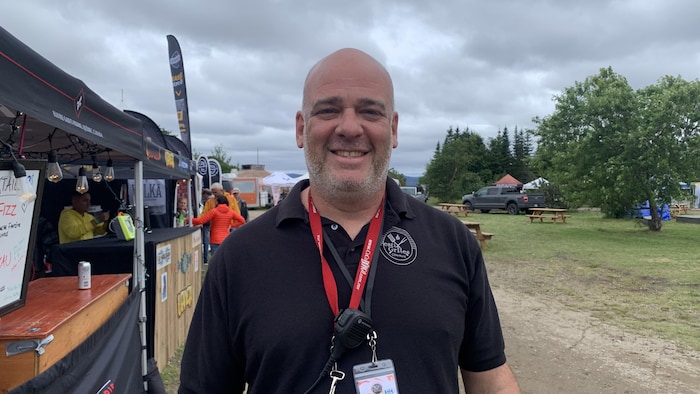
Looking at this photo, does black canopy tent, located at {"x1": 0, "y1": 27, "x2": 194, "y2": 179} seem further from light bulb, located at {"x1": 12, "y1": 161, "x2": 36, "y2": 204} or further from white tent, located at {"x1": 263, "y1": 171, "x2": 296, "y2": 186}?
white tent, located at {"x1": 263, "y1": 171, "x2": 296, "y2": 186}

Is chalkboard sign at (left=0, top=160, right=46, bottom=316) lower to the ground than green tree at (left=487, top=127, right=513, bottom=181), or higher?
lower

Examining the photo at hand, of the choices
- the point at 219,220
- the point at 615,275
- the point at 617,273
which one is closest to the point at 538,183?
the point at 617,273

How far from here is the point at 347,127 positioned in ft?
4.79

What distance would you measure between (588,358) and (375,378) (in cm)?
450

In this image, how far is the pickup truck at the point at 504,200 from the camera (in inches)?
1062

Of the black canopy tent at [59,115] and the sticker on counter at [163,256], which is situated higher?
the black canopy tent at [59,115]

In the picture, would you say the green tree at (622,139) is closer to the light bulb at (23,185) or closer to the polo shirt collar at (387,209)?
the polo shirt collar at (387,209)

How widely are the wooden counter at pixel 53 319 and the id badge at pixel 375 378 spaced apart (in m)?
1.87

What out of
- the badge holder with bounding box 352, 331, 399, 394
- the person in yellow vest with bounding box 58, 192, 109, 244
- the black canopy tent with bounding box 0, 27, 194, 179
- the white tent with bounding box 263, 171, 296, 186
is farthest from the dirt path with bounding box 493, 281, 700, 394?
the white tent with bounding box 263, 171, 296, 186

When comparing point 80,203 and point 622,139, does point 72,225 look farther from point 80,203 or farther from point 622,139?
point 622,139

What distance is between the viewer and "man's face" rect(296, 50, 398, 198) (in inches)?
58.2

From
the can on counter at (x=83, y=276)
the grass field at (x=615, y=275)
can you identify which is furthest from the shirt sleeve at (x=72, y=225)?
the can on counter at (x=83, y=276)

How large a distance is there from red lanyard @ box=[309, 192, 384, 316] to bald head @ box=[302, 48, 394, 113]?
0.37 meters

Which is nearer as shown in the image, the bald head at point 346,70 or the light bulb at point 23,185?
the bald head at point 346,70
